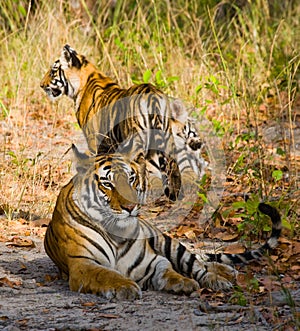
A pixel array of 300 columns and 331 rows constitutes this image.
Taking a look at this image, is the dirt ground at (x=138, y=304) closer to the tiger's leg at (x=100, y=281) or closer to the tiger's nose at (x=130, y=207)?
the tiger's leg at (x=100, y=281)

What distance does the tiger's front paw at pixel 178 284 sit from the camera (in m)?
4.31

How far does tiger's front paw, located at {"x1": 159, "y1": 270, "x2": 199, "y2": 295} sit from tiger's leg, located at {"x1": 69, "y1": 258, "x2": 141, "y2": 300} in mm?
238

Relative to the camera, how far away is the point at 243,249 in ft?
16.8

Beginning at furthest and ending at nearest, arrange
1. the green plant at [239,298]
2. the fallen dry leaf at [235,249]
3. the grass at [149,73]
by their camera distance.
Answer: the grass at [149,73] < the fallen dry leaf at [235,249] < the green plant at [239,298]

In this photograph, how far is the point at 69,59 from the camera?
808cm

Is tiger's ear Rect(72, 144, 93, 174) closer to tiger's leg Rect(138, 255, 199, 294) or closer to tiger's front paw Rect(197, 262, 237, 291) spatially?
tiger's leg Rect(138, 255, 199, 294)

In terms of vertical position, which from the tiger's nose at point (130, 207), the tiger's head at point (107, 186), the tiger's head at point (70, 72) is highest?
the tiger's head at point (70, 72)

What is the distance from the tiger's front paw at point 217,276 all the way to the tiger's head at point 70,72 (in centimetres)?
375

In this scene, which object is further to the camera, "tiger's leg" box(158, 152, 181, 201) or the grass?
the grass

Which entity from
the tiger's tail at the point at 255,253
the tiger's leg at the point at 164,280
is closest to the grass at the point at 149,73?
the tiger's tail at the point at 255,253

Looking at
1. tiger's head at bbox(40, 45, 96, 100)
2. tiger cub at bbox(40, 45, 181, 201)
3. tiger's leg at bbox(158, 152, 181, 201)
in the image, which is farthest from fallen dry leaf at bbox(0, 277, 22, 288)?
tiger's head at bbox(40, 45, 96, 100)

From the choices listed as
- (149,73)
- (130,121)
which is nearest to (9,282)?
(130,121)

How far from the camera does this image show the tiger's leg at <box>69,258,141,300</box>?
4145 mm

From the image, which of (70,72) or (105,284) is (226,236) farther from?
(70,72)
